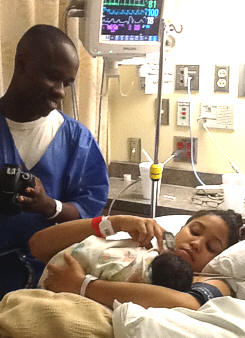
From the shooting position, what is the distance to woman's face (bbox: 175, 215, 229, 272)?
1389mm

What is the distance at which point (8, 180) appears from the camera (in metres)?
1.32

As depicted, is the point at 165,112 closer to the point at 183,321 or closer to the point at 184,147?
the point at 184,147

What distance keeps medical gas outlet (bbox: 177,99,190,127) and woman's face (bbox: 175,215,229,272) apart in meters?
1.12

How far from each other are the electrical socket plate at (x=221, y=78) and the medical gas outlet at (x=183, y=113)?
182 millimetres

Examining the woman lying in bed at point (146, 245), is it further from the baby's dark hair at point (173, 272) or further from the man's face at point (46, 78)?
the man's face at point (46, 78)

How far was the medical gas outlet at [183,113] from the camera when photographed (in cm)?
250

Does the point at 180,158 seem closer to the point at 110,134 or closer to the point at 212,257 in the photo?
the point at 110,134

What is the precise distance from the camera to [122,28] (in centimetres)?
199

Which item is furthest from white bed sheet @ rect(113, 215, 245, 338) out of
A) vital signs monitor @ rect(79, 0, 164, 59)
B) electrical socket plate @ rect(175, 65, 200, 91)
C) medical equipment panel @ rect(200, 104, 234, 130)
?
electrical socket plate @ rect(175, 65, 200, 91)

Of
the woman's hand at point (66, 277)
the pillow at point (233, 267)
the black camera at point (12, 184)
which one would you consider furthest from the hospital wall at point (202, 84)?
the woman's hand at point (66, 277)

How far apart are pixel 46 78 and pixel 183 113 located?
1232 mm

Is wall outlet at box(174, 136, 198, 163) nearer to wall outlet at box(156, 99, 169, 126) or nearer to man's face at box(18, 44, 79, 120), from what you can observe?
wall outlet at box(156, 99, 169, 126)

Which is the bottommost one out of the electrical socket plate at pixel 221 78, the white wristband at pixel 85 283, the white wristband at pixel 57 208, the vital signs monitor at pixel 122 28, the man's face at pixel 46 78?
the white wristband at pixel 85 283

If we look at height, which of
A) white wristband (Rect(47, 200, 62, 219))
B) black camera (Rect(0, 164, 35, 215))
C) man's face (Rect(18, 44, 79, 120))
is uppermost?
man's face (Rect(18, 44, 79, 120))
